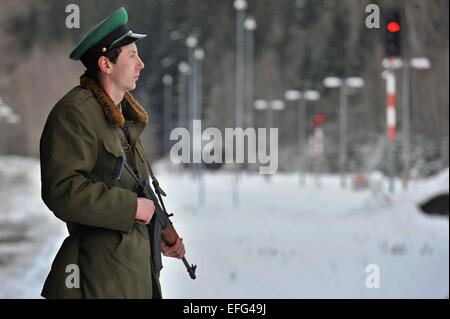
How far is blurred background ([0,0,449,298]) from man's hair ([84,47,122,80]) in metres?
1.07

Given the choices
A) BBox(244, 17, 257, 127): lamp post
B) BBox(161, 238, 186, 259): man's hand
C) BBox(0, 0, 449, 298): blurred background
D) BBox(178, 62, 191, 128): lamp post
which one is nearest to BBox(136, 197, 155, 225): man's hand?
BBox(161, 238, 186, 259): man's hand

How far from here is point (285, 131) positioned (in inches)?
2655

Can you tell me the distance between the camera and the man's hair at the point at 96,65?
311 centimetres

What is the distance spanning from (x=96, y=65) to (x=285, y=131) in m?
64.5

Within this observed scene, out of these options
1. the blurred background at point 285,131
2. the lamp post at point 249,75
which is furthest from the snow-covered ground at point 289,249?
the lamp post at point 249,75

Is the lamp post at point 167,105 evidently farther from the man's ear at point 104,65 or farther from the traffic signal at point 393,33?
the man's ear at point 104,65

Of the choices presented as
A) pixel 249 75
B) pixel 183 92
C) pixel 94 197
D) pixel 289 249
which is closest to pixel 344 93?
pixel 183 92

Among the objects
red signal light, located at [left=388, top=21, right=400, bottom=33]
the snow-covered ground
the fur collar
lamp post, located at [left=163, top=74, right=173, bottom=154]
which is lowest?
the snow-covered ground

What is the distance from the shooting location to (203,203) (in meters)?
30.5

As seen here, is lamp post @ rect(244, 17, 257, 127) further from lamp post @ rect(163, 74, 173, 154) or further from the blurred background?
lamp post @ rect(163, 74, 173, 154)

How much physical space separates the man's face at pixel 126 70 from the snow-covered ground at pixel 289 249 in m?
2.97

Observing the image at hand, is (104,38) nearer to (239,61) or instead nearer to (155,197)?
(155,197)

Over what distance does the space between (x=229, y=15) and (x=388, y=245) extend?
1913 inches

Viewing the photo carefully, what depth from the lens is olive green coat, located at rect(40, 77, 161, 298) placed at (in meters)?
2.90
